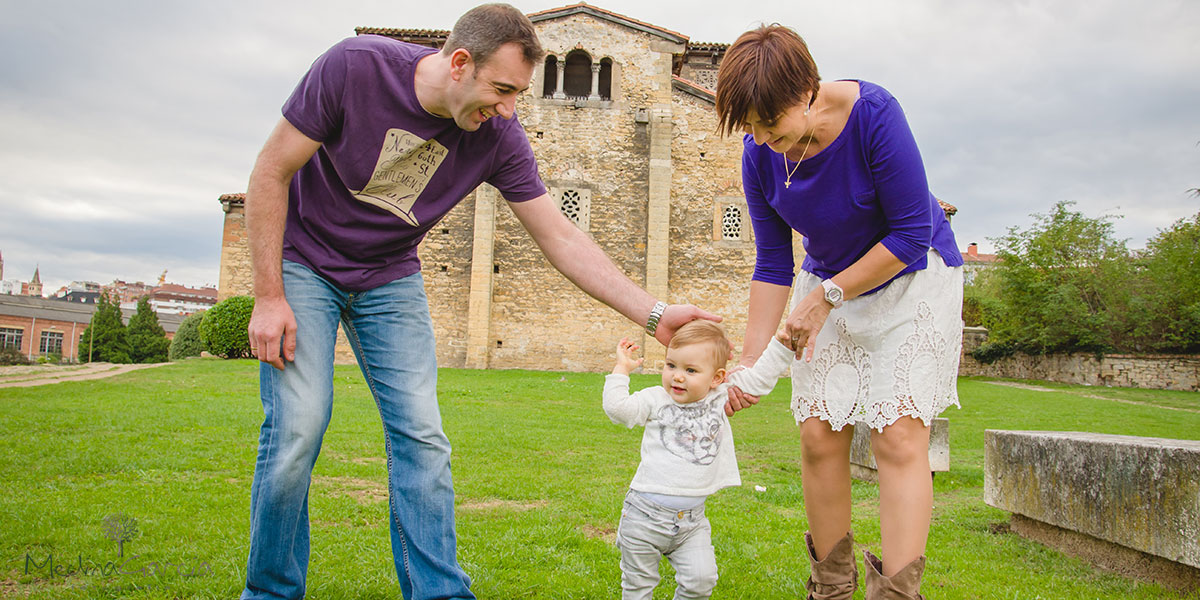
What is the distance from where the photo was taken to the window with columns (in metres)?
21.5

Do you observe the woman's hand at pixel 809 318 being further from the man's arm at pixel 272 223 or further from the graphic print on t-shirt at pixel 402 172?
the man's arm at pixel 272 223

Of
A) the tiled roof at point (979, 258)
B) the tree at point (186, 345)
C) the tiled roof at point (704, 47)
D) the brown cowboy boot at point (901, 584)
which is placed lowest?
the brown cowboy boot at point (901, 584)

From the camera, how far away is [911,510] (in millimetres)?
2355

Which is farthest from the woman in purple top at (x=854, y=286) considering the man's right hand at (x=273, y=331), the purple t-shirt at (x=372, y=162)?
the man's right hand at (x=273, y=331)

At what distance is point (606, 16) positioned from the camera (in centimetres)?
2133

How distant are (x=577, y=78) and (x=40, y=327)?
180 feet

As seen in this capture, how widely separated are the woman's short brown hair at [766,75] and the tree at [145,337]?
34074 millimetres

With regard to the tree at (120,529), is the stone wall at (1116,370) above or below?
above

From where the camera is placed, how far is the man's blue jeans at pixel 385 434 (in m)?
2.28

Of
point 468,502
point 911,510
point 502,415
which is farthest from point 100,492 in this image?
point 502,415

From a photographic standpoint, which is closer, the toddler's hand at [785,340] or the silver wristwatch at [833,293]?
the silver wristwatch at [833,293]

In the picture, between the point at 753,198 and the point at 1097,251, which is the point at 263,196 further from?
the point at 1097,251

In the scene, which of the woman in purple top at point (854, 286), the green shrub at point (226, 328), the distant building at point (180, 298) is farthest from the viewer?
the distant building at point (180, 298)

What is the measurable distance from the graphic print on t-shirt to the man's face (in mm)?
198
